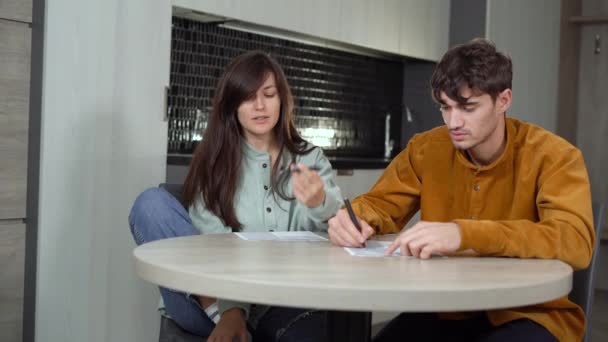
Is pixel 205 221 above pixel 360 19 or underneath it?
underneath

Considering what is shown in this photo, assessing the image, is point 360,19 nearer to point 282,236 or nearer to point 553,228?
point 282,236

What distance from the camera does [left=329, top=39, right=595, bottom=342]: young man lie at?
1646mm

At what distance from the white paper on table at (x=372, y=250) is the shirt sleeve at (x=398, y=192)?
0.27 metres

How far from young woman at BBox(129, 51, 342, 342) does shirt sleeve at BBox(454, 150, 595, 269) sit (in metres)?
0.47

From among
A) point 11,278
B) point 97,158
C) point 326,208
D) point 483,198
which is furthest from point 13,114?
point 483,198

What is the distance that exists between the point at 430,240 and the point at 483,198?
1.53 feet

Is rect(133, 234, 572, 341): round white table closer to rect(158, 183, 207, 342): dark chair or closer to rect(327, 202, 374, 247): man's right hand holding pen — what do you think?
rect(327, 202, 374, 247): man's right hand holding pen

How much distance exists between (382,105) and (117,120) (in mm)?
2183

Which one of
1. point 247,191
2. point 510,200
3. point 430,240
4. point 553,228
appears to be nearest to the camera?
point 430,240

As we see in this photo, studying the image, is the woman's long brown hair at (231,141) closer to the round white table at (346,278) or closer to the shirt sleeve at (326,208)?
the shirt sleeve at (326,208)

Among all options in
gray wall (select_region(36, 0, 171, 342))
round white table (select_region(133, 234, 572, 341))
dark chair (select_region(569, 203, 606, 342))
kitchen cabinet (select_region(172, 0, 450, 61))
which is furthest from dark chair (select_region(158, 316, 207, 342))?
kitchen cabinet (select_region(172, 0, 450, 61))

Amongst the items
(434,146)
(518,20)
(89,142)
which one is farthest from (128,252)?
(518,20)

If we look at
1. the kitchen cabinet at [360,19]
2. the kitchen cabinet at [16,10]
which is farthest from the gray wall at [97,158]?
the kitchen cabinet at [360,19]

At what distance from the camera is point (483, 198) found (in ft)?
6.50
